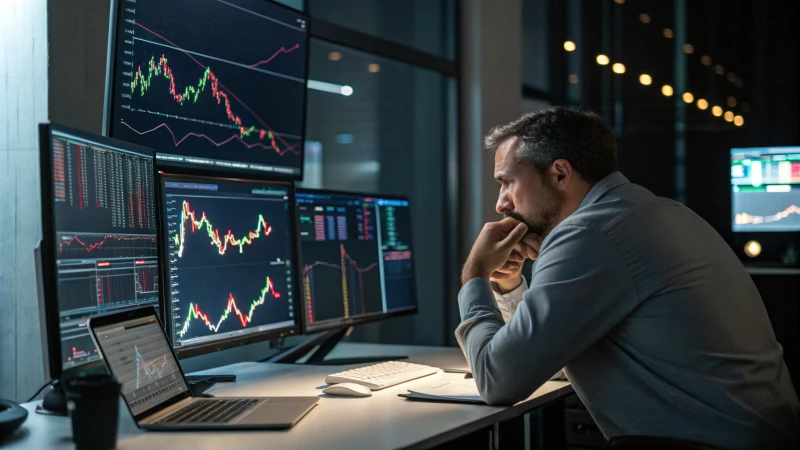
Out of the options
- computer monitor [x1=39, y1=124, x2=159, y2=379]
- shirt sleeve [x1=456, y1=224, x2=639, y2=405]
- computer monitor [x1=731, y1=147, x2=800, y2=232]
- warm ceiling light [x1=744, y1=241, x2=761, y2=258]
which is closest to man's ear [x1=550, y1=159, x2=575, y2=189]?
→ shirt sleeve [x1=456, y1=224, x2=639, y2=405]

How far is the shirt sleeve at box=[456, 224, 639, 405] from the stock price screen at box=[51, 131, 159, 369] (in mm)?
696

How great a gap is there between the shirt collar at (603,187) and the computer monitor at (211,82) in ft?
2.66

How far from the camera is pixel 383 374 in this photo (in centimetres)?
199

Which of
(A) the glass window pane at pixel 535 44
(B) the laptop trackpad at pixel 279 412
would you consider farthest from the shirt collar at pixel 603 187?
(A) the glass window pane at pixel 535 44

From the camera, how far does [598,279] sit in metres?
1.58

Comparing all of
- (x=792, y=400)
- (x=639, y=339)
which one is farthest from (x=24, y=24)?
(x=792, y=400)

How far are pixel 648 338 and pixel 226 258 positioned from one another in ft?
3.15

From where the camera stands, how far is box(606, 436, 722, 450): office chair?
135cm

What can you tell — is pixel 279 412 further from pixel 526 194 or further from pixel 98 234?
pixel 526 194

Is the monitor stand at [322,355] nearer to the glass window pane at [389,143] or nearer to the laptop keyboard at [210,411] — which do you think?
the laptop keyboard at [210,411]

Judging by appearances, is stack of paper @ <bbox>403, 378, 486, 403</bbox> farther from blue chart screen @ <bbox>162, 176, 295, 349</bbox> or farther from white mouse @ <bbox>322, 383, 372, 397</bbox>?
blue chart screen @ <bbox>162, 176, 295, 349</bbox>

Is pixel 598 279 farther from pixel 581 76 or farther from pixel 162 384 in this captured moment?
pixel 581 76

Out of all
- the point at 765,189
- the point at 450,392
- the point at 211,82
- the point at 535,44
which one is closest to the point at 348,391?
the point at 450,392

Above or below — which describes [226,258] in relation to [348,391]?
above
